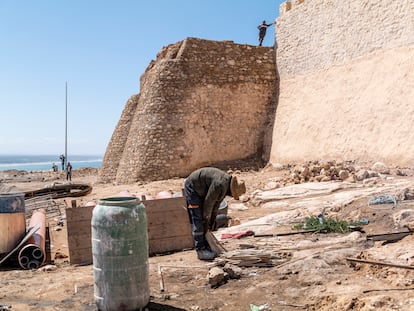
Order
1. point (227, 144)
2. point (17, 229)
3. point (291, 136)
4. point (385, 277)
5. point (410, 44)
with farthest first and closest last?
point (227, 144) → point (291, 136) → point (410, 44) → point (17, 229) → point (385, 277)

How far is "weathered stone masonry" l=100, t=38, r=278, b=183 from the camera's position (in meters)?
16.3

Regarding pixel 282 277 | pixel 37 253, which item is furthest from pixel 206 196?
pixel 37 253

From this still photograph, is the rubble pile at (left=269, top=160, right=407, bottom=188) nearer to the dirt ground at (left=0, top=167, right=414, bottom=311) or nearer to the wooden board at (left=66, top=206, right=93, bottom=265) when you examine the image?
the dirt ground at (left=0, top=167, right=414, bottom=311)

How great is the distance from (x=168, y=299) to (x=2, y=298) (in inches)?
72.0

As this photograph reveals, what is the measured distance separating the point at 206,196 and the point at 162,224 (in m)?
1.20

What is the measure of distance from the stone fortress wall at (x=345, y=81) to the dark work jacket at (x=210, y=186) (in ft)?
23.7

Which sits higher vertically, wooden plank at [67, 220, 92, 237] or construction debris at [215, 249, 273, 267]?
A: wooden plank at [67, 220, 92, 237]

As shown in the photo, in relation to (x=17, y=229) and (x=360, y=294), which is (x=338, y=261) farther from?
(x=17, y=229)

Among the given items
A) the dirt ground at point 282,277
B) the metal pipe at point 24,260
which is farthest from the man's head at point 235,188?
the metal pipe at point 24,260

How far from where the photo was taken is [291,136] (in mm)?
15906

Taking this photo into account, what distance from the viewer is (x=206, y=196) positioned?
18.2 ft

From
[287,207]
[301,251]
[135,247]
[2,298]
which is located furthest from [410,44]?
[2,298]

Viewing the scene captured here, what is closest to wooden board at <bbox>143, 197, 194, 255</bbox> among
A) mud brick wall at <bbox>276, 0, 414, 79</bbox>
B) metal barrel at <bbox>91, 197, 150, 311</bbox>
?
metal barrel at <bbox>91, 197, 150, 311</bbox>

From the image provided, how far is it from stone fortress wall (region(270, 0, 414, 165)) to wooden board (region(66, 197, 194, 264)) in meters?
7.07
